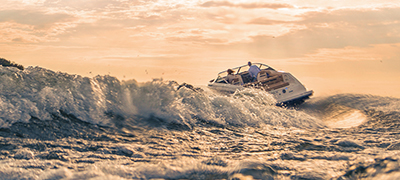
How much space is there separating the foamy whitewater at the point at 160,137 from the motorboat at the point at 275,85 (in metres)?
2.63

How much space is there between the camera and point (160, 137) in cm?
607

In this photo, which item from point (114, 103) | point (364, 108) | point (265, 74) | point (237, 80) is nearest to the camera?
point (114, 103)

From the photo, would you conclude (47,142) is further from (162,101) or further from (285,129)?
(285,129)

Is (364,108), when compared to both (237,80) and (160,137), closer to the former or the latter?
(237,80)

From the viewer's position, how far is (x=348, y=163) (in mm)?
4645

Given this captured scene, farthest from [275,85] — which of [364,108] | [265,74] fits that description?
[364,108]

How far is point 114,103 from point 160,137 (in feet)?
7.41

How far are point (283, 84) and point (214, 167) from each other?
29.9 ft

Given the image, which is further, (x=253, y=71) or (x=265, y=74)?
(x=253, y=71)

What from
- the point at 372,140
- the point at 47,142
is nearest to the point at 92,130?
the point at 47,142

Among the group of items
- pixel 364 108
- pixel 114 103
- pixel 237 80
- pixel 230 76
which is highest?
pixel 230 76

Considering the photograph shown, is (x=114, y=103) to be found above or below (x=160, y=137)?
above

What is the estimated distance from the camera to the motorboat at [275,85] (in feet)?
40.9

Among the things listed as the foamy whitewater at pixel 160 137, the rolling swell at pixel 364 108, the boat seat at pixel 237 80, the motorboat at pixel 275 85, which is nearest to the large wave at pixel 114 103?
the foamy whitewater at pixel 160 137
